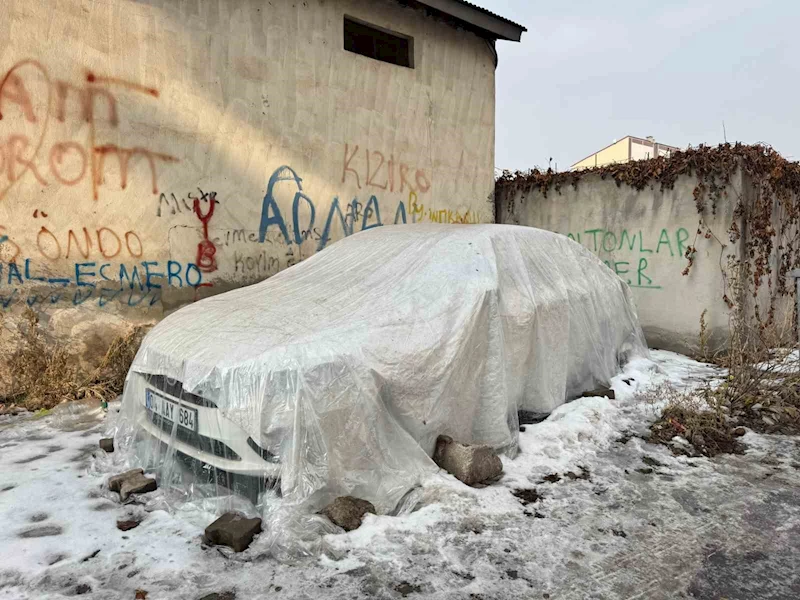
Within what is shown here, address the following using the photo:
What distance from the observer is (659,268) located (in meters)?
6.96

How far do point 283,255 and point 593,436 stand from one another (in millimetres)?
4070

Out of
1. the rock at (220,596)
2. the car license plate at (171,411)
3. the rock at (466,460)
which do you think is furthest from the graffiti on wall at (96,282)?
the rock at (220,596)

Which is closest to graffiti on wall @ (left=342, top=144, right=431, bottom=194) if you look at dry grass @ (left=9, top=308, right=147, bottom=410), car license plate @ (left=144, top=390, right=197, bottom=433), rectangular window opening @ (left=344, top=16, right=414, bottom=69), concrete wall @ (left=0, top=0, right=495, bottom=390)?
concrete wall @ (left=0, top=0, right=495, bottom=390)

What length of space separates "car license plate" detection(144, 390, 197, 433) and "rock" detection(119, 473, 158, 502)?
1.20ft

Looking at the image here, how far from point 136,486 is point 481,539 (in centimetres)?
180

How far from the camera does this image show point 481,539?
2.44 metres

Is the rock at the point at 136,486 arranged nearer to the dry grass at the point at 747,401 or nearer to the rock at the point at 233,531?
the rock at the point at 233,531

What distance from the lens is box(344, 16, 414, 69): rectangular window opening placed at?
714 centimetres

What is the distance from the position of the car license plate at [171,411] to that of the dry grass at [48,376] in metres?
2.20

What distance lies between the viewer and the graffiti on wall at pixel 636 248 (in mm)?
6801

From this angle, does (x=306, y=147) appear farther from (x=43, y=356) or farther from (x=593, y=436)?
(x=593, y=436)

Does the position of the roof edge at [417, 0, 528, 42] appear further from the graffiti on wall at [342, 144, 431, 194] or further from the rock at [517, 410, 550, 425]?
the rock at [517, 410, 550, 425]

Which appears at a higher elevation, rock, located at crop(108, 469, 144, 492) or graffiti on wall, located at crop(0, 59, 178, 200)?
graffiti on wall, located at crop(0, 59, 178, 200)

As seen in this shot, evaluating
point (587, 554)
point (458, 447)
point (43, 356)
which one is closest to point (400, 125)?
point (43, 356)
